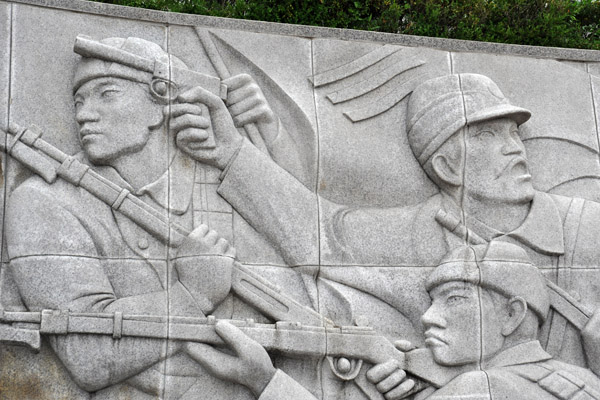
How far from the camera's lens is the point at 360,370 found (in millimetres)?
6359

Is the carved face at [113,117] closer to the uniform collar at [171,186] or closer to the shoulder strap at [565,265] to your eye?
the uniform collar at [171,186]

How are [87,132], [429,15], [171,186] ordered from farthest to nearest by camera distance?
1. [429,15]
2. [171,186]
3. [87,132]

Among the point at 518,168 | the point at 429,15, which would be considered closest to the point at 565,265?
the point at 518,168

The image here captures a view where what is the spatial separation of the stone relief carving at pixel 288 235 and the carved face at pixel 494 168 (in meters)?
0.02

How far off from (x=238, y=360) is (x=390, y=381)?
1117 millimetres

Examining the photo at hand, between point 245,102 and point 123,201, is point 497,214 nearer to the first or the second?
point 245,102

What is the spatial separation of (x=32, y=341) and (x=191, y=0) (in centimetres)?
445

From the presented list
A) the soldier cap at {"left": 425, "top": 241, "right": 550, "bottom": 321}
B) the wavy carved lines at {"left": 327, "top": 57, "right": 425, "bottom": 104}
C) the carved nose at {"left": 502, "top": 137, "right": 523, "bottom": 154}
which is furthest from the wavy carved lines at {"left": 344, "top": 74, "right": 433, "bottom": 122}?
the soldier cap at {"left": 425, "top": 241, "right": 550, "bottom": 321}

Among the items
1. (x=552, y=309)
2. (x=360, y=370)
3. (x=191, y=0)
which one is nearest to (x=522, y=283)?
(x=552, y=309)

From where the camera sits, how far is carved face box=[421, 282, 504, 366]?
6445 mm

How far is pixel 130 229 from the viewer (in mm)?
6367

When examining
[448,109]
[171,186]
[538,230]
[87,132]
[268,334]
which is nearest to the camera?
[268,334]

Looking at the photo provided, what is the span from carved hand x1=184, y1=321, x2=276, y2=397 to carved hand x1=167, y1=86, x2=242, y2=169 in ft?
4.34

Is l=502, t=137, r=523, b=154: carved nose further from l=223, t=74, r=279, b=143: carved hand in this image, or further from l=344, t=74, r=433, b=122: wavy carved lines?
l=223, t=74, r=279, b=143: carved hand
